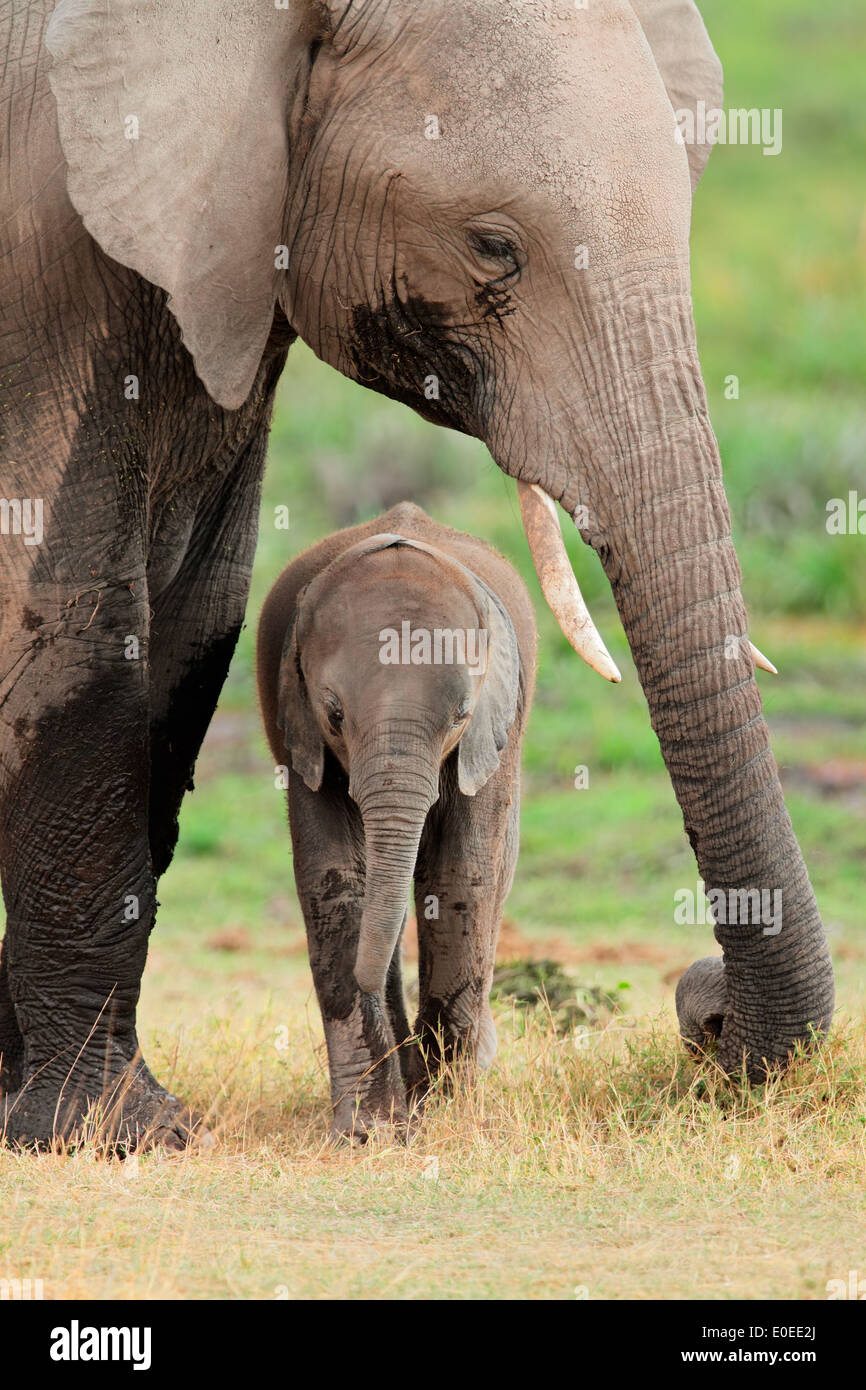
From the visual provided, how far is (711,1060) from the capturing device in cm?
585

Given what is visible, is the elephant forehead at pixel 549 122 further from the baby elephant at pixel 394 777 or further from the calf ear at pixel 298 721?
the calf ear at pixel 298 721

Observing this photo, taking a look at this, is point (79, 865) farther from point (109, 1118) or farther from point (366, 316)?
point (366, 316)

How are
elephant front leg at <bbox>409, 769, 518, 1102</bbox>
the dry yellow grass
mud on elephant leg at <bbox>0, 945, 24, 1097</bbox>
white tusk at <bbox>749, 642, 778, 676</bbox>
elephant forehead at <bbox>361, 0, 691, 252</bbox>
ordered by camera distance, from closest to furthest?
the dry yellow grass → elephant forehead at <bbox>361, 0, 691, 252</bbox> → white tusk at <bbox>749, 642, 778, 676</bbox> → elephant front leg at <bbox>409, 769, 518, 1102</bbox> → mud on elephant leg at <bbox>0, 945, 24, 1097</bbox>

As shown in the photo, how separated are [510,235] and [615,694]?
29.5 ft

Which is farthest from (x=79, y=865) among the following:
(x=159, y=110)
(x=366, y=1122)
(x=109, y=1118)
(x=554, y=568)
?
(x=159, y=110)

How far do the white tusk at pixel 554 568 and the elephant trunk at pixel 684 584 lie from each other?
69mm

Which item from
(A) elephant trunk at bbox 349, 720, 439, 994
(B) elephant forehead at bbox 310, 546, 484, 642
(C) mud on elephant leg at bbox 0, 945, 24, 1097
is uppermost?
(B) elephant forehead at bbox 310, 546, 484, 642

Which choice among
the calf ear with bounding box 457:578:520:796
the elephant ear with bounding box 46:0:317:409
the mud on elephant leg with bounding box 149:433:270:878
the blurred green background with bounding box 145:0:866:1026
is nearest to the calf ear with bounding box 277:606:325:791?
the calf ear with bounding box 457:578:520:796

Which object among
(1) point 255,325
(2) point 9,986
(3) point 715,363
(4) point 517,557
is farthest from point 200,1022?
(3) point 715,363

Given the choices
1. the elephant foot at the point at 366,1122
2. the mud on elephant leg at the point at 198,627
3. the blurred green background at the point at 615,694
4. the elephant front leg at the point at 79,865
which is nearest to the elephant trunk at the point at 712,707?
the elephant foot at the point at 366,1122

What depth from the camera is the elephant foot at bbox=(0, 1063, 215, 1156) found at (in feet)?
18.8

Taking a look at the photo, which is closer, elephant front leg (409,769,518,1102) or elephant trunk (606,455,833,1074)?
elephant trunk (606,455,833,1074)

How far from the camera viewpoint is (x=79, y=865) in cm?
566

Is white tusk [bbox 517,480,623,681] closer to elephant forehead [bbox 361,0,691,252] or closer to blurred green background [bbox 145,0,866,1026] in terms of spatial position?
elephant forehead [bbox 361,0,691,252]
